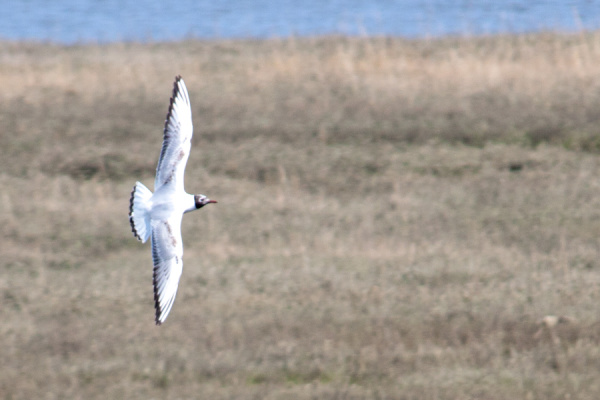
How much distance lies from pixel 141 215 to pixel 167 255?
0.35 meters

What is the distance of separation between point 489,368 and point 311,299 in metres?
1.61

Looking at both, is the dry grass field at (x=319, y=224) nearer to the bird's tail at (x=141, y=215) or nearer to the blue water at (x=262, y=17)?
the bird's tail at (x=141, y=215)

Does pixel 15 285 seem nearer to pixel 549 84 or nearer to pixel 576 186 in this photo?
pixel 576 186

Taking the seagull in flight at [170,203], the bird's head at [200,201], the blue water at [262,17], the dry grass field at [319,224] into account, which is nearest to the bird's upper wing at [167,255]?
the seagull in flight at [170,203]

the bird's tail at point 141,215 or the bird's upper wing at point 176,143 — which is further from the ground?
the bird's upper wing at point 176,143

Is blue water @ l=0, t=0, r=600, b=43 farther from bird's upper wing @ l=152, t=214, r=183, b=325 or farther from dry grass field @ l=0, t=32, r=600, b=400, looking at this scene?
bird's upper wing @ l=152, t=214, r=183, b=325

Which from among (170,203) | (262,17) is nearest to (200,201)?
(170,203)

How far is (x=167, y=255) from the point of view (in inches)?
238

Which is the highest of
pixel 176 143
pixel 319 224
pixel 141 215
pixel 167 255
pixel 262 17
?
pixel 262 17

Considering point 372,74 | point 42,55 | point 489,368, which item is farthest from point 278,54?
point 489,368

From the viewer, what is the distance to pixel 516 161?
37.0 feet

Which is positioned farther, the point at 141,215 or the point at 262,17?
the point at 262,17

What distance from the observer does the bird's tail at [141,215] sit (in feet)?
20.4

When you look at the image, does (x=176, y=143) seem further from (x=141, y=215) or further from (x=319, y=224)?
(x=319, y=224)
